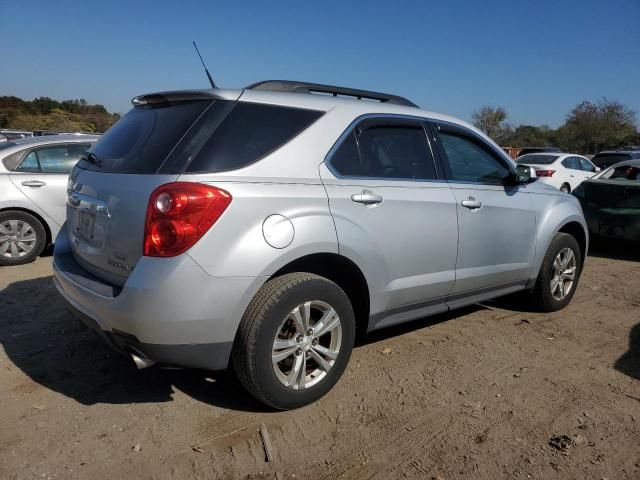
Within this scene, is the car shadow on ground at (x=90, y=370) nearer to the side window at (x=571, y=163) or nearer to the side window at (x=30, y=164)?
the side window at (x=30, y=164)

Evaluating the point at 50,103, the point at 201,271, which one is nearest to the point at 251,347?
the point at 201,271

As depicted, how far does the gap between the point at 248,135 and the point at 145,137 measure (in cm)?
61

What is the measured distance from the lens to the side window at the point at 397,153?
10.5ft

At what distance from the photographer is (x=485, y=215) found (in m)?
3.77

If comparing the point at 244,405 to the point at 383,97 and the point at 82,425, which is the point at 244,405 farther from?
the point at 383,97

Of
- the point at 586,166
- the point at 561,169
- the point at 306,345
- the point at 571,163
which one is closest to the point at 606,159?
the point at 586,166

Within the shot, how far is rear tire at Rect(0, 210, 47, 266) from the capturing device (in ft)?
20.1

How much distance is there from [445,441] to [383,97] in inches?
91.3

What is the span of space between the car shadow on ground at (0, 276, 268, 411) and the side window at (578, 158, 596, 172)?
49.7ft

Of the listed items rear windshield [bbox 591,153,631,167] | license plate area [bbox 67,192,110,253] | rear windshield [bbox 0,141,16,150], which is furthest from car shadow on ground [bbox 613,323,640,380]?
rear windshield [bbox 591,153,631,167]

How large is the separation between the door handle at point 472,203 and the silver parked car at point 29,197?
5.03 m

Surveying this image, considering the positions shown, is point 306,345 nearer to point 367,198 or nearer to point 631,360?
point 367,198

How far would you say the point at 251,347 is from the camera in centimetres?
256

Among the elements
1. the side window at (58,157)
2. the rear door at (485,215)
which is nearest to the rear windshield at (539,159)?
the rear door at (485,215)
